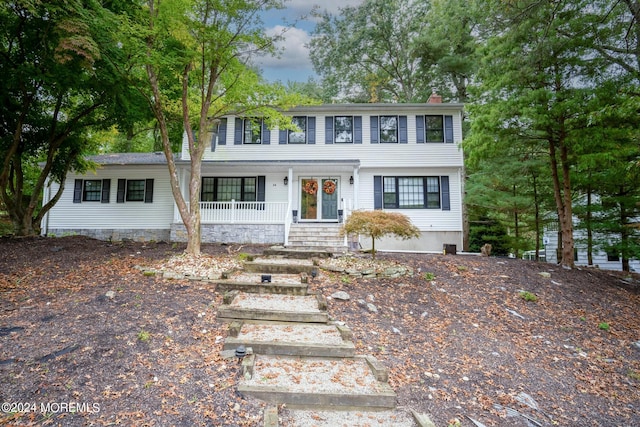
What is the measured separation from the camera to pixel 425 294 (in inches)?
241

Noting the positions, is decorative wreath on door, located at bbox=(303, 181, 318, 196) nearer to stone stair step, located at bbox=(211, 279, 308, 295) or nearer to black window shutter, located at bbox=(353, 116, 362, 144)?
black window shutter, located at bbox=(353, 116, 362, 144)

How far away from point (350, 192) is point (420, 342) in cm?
843

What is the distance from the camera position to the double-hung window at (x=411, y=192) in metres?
12.1

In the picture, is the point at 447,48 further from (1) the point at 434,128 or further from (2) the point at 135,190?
(2) the point at 135,190

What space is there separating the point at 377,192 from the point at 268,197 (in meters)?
4.46

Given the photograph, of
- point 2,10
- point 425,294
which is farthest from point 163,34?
point 425,294

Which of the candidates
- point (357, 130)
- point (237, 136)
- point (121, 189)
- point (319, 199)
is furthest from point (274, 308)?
point (121, 189)

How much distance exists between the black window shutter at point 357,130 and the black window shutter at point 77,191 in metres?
11.7

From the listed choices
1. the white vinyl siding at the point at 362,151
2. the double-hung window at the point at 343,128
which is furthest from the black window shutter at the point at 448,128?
the double-hung window at the point at 343,128

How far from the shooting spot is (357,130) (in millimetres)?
12547

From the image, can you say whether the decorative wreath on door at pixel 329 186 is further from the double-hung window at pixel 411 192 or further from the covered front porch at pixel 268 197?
the double-hung window at pixel 411 192

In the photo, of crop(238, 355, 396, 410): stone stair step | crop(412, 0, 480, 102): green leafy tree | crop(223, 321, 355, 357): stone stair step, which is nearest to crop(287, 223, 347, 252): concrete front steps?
crop(223, 321, 355, 357): stone stair step

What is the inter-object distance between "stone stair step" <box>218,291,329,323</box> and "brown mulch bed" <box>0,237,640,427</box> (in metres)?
0.26

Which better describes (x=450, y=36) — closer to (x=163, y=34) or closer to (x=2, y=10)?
(x=163, y=34)
